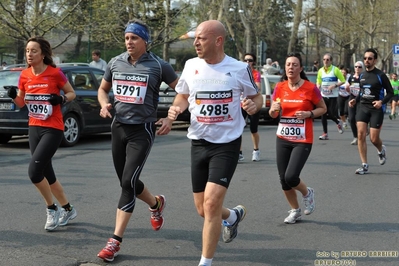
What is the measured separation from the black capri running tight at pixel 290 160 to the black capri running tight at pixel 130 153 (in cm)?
163

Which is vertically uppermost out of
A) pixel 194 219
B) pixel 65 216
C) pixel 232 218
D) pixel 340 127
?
pixel 232 218

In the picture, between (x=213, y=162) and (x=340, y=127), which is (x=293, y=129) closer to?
(x=213, y=162)

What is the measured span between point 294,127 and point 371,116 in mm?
3642

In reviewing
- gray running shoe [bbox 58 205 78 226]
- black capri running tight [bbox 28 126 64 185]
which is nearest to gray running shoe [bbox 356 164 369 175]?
gray running shoe [bbox 58 205 78 226]

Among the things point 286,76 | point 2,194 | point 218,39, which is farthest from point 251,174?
point 218,39

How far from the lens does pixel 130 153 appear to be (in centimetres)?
572

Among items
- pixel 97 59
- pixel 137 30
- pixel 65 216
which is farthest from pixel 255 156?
pixel 97 59

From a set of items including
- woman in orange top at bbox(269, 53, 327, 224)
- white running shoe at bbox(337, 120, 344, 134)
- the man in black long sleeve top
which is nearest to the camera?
woman in orange top at bbox(269, 53, 327, 224)

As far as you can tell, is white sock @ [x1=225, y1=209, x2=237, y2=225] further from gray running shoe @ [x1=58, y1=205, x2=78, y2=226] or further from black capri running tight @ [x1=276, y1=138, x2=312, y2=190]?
gray running shoe @ [x1=58, y1=205, x2=78, y2=226]

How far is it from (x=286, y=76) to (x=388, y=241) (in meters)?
2.16

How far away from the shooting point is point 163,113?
17828 mm

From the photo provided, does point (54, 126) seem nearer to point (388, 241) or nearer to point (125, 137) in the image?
point (125, 137)

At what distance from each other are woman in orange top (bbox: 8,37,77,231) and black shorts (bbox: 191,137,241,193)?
1683mm

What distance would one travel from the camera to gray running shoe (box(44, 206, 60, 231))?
20.8ft
